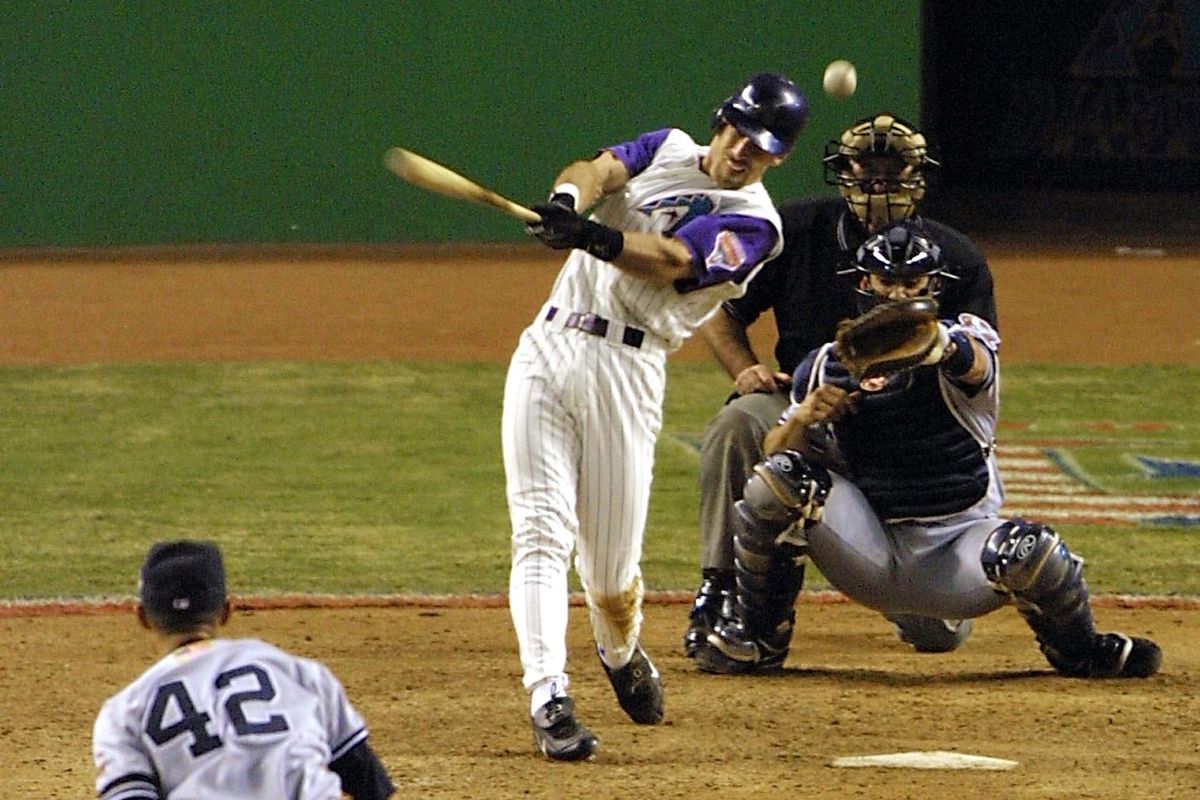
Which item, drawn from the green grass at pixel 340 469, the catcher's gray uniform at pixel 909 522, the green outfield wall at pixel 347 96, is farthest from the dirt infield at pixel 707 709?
the green outfield wall at pixel 347 96

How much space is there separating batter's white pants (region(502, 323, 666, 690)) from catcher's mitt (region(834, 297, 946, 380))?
496 mm

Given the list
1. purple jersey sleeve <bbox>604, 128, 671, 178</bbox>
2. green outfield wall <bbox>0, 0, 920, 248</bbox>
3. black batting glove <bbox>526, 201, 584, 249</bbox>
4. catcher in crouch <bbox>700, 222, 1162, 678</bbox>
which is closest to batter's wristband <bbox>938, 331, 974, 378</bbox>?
catcher in crouch <bbox>700, 222, 1162, 678</bbox>

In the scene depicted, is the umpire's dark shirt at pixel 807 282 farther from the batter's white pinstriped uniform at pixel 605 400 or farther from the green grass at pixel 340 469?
the green grass at pixel 340 469

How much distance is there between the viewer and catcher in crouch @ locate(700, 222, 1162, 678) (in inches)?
220

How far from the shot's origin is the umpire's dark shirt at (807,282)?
251 inches

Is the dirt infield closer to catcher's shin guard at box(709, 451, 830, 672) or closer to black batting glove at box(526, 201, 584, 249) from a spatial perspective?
catcher's shin guard at box(709, 451, 830, 672)

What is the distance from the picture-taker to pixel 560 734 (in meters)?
4.98

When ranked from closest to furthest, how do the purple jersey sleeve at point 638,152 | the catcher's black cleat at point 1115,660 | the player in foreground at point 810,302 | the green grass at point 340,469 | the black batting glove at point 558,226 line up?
the black batting glove at point 558,226, the purple jersey sleeve at point 638,152, the catcher's black cleat at point 1115,660, the player in foreground at point 810,302, the green grass at point 340,469

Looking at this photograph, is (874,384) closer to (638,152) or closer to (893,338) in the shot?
(893,338)

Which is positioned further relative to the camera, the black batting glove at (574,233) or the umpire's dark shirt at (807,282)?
the umpire's dark shirt at (807,282)

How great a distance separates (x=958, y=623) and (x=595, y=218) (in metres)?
1.81

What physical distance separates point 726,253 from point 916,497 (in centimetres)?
106

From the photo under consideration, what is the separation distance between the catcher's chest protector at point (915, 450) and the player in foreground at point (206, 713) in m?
2.79

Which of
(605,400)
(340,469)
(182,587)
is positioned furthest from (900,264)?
(340,469)
